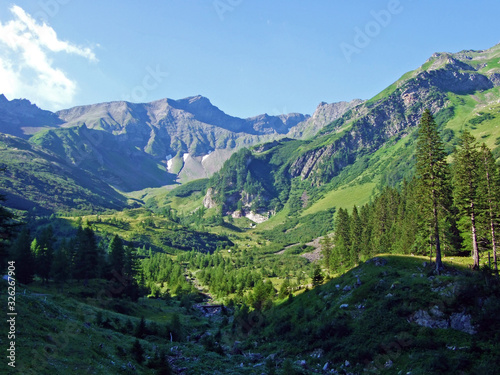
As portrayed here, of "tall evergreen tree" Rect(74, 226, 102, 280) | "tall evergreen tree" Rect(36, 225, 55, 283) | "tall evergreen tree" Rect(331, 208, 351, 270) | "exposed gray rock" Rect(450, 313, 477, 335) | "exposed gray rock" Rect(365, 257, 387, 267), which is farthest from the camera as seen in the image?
"tall evergreen tree" Rect(331, 208, 351, 270)

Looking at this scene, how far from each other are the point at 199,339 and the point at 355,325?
32506 millimetres

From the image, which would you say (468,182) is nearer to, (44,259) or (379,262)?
(379,262)

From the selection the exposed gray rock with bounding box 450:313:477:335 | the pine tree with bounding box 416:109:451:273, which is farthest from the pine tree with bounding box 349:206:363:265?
the exposed gray rock with bounding box 450:313:477:335

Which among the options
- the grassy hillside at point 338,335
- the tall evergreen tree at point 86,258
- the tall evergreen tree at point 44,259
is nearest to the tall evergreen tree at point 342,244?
the grassy hillside at point 338,335

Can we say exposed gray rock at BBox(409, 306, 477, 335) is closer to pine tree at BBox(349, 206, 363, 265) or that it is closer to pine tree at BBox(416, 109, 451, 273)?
pine tree at BBox(416, 109, 451, 273)

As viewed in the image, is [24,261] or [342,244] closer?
[24,261]

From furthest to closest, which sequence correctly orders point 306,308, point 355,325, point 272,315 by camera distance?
1. point 272,315
2. point 306,308
3. point 355,325

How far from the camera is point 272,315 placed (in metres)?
67.9

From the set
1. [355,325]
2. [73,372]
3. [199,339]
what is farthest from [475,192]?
[73,372]

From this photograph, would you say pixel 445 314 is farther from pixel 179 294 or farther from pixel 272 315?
pixel 179 294

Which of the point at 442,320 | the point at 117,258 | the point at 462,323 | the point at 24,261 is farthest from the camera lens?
the point at 117,258

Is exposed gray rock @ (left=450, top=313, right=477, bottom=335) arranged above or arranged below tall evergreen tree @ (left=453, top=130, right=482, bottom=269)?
below

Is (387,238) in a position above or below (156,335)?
above

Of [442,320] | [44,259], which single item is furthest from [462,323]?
[44,259]
